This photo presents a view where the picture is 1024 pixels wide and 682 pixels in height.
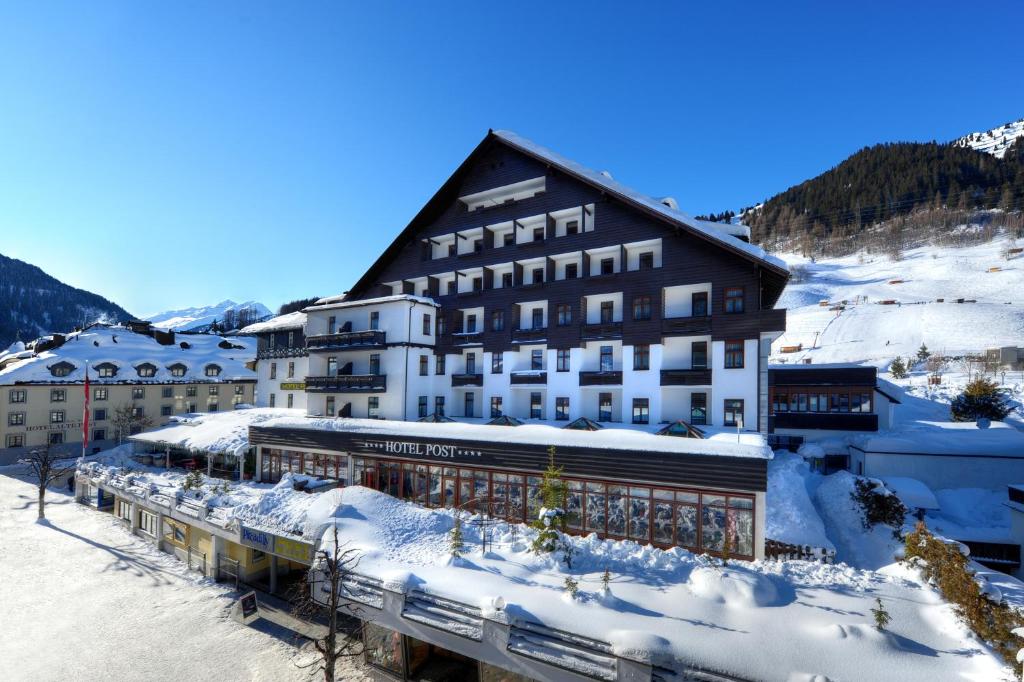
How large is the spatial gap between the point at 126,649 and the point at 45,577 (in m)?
11.2

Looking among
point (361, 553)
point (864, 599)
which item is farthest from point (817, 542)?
point (361, 553)

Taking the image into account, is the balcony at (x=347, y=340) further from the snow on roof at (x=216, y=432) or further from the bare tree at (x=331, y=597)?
the bare tree at (x=331, y=597)

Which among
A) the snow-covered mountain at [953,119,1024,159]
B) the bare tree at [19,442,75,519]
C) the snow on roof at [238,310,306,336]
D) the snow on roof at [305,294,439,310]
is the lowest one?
the bare tree at [19,442,75,519]

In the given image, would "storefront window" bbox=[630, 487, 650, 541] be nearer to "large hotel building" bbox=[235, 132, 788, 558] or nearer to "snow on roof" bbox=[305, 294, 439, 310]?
"large hotel building" bbox=[235, 132, 788, 558]

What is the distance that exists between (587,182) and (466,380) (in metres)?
15.6

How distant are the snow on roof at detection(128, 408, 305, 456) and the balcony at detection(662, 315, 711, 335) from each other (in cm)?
2918

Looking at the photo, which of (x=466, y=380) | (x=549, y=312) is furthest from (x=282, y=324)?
(x=549, y=312)

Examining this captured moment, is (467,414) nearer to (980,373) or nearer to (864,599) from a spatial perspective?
(864,599)

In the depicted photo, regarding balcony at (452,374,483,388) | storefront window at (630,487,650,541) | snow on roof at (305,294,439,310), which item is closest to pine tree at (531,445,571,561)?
storefront window at (630,487,650,541)

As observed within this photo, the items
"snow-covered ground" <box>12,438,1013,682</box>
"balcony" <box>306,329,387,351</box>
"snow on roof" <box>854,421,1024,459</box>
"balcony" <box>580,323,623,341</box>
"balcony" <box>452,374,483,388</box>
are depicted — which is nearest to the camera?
"snow-covered ground" <box>12,438,1013,682</box>

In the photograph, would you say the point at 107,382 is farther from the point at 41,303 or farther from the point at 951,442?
the point at 41,303

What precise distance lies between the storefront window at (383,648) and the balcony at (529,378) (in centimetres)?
1584

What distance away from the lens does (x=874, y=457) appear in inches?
1193

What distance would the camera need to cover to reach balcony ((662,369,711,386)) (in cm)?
2366
